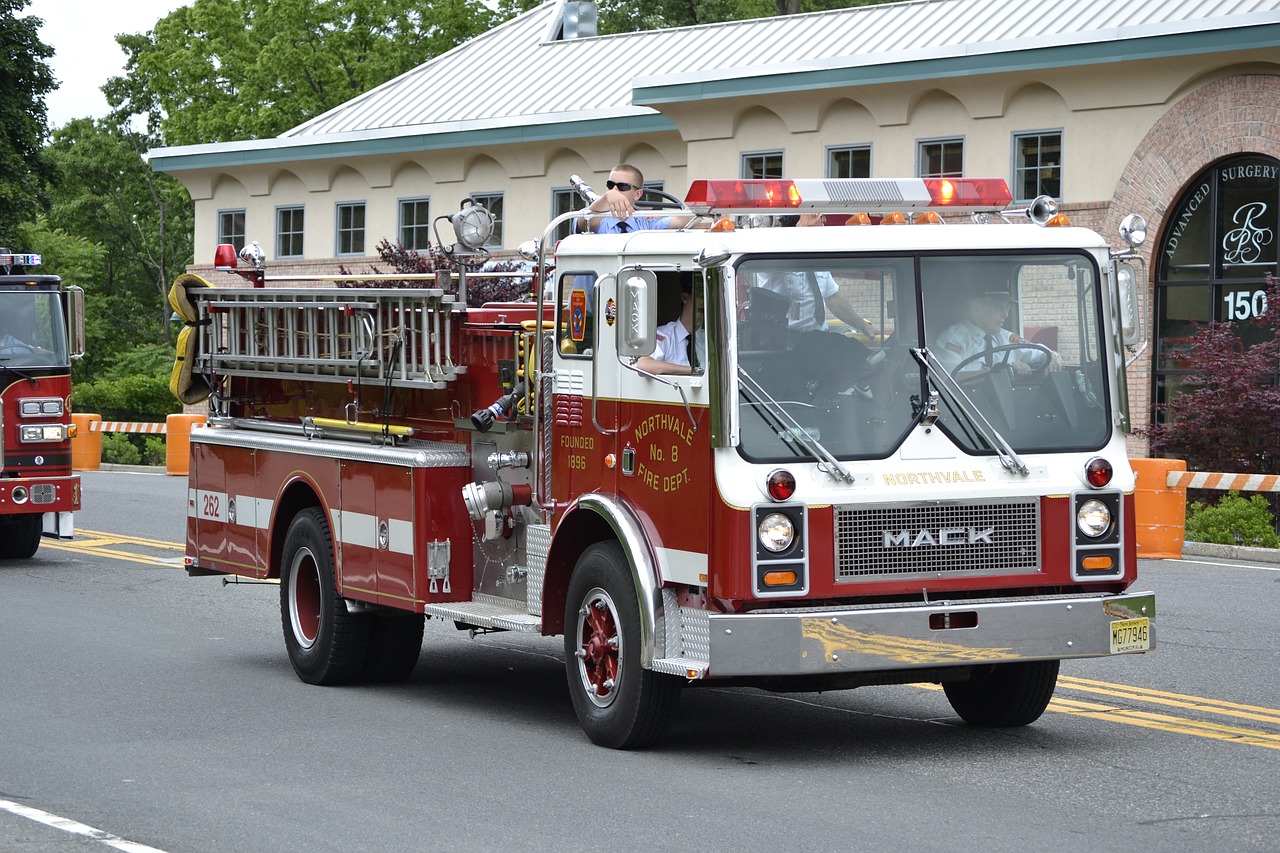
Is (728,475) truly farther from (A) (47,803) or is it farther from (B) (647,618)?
(A) (47,803)

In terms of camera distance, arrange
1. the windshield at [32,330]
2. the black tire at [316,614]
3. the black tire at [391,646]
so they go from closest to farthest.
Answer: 1. the black tire at [316,614]
2. the black tire at [391,646]
3. the windshield at [32,330]

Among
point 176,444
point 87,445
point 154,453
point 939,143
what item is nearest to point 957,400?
Result: point 939,143

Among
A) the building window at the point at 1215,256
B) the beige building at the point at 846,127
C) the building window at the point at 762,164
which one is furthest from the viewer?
the building window at the point at 762,164

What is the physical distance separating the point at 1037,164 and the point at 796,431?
68.1ft

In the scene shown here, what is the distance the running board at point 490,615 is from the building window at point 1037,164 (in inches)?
747

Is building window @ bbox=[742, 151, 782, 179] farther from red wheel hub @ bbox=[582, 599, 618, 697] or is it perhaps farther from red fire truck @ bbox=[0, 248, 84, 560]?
red wheel hub @ bbox=[582, 599, 618, 697]

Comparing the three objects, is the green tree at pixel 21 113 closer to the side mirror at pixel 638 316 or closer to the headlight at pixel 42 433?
the headlight at pixel 42 433

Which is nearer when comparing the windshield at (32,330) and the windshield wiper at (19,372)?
the windshield wiper at (19,372)

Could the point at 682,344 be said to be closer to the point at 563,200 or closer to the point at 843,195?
the point at 843,195

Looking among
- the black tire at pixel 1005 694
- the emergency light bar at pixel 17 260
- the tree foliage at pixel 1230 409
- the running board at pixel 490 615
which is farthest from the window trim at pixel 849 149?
the black tire at pixel 1005 694

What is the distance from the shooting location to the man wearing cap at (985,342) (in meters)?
8.54

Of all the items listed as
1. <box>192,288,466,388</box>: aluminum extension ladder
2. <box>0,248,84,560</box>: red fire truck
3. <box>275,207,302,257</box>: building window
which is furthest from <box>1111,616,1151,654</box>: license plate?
<box>275,207,302,257</box>: building window

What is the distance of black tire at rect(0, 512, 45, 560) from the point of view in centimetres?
1845

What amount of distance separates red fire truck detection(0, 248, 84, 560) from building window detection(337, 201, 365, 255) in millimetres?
22464
